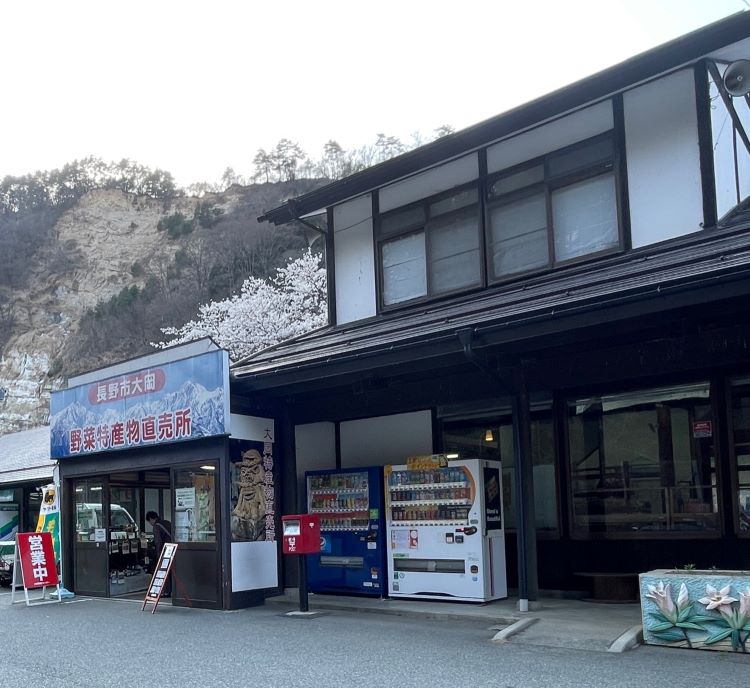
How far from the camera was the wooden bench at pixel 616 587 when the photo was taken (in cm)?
1020

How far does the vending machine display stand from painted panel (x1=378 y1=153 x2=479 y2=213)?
14.5 ft

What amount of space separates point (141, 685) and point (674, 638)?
4811 mm

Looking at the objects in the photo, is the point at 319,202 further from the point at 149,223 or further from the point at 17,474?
the point at 149,223

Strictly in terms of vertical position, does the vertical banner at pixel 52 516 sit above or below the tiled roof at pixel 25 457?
below

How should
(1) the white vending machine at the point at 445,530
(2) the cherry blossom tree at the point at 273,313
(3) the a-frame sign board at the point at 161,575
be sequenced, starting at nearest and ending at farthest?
(1) the white vending machine at the point at 445,530
(3) the a-frame sign board at the point at 161,575
(2) the cherry blossom tree at the point at 273,313

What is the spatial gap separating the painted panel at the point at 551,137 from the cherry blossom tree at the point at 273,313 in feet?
71.3

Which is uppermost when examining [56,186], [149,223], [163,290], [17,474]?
[56,186]

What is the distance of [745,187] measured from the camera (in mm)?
10344

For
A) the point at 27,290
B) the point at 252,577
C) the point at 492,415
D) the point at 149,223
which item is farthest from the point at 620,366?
the point at 149,223

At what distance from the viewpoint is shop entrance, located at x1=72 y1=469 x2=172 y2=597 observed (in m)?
14.2

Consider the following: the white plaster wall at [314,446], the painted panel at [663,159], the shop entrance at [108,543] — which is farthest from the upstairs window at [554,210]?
the shop entrance at [108,543]

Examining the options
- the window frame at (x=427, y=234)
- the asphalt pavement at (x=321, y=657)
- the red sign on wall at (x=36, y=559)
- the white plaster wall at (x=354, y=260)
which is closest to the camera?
the asphalt pavement at (x=321, y=657)

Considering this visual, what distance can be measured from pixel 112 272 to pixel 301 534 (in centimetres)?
5585

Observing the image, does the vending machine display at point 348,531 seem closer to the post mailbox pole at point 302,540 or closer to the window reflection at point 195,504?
the post mailbox pole at point 302,540
